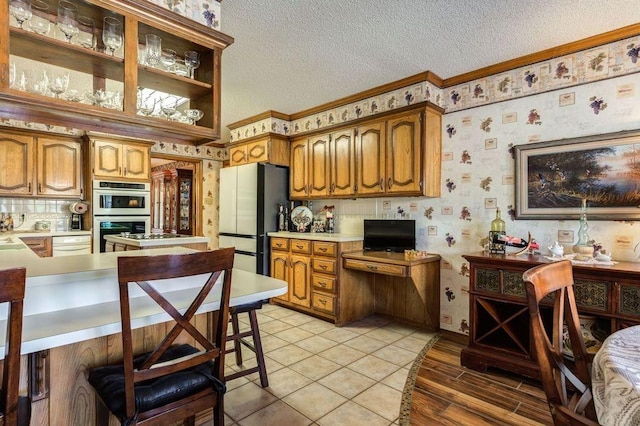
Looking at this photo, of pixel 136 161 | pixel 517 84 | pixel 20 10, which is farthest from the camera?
pixel 136 161

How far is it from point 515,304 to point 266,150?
3249mm

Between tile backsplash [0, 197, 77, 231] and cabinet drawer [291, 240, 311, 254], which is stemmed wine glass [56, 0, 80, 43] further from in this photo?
tile backsplash [0, 197, 77, 231]

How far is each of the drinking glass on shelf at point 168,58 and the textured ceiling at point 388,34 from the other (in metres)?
0.48

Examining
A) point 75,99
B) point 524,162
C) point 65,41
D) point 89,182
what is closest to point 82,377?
point 75,99

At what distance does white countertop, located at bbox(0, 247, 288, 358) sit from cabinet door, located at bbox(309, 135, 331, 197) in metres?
2.40

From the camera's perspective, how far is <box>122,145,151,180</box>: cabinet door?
14.8ft

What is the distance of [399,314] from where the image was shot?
12.0ft

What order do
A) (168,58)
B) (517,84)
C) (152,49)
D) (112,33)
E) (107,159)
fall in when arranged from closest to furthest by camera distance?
1. (112,33)
2. (152,49)
3. (168,58)
4. (517,84)
5. (107,159)

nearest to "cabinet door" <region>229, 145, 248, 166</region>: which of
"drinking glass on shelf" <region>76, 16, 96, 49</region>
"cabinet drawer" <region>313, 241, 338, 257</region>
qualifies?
"cabinet drawer" <region>313, 241, 338, 257</region>

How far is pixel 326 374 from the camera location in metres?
2.44

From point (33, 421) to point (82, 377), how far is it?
0.65 ft

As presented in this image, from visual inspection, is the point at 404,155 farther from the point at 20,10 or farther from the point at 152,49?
the point at 20,10

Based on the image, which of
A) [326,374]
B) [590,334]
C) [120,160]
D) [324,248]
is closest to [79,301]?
[326,374]

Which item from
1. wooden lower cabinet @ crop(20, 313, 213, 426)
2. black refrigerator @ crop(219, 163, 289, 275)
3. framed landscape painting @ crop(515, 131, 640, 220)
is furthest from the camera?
black refrigerator @ crop(219, 163, 289, 275)
